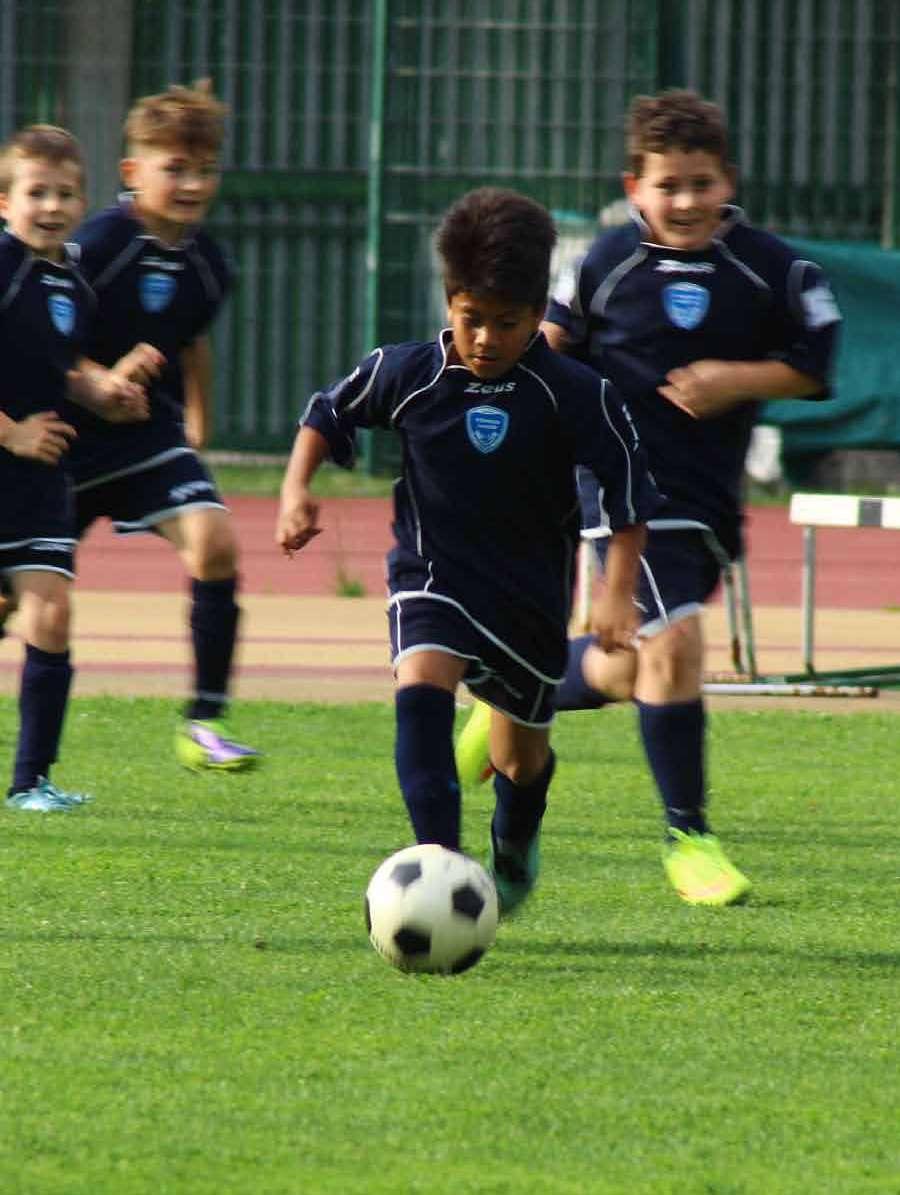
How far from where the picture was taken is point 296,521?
183 inches

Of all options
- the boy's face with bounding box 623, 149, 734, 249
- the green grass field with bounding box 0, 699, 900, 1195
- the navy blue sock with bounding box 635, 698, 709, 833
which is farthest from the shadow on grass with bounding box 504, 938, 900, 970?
the boy's face with bounding box 623, 149, 734, 249

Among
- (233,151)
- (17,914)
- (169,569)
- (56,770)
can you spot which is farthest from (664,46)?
(17,914)

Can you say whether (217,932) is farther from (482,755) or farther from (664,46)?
(664,46)

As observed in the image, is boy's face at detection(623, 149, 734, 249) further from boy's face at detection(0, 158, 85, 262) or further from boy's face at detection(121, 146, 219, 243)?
boy's face at detection(121, 146, 219, 243)

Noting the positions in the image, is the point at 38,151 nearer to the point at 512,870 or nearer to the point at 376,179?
the point at 512,870

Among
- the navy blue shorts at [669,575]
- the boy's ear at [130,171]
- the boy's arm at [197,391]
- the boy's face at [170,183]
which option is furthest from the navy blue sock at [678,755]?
the boy's ear at [130,171]

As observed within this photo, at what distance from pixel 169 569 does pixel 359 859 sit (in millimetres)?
7812

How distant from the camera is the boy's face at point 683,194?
216 inches

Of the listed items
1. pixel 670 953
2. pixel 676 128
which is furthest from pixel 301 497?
pixel 676 128

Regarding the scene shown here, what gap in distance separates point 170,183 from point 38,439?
1.16 meters

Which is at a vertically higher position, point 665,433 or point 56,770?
point 665,433

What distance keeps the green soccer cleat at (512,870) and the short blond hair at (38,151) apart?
237cm

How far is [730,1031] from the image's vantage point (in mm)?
4188

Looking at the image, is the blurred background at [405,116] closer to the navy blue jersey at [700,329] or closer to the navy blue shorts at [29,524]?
the navy blue shorts at [29,524]
